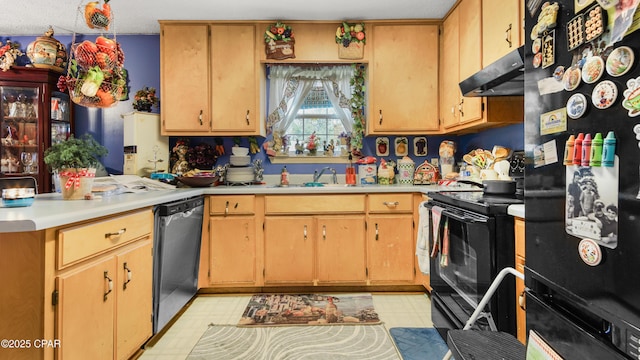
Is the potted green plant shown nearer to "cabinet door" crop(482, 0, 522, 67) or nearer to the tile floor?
the tile floor

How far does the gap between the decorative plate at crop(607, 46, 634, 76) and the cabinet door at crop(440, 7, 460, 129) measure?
7.02 feet

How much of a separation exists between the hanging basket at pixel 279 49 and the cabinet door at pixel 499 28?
160 centimetres

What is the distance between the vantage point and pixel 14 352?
3.87ft

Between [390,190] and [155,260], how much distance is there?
5.91 ft

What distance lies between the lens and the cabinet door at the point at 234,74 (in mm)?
3143

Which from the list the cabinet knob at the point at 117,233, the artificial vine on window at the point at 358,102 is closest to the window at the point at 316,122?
the artificial vine on window at the point at 358,102

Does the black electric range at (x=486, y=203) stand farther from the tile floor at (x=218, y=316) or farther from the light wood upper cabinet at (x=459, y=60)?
the tile floor at (x=218, y=316)

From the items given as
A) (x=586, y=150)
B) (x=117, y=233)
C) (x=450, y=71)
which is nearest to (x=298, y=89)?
(x=450, y=71)

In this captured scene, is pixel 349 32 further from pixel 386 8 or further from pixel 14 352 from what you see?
pixel 14 352

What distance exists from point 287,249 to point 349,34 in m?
2.00

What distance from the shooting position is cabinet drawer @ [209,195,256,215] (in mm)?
2842

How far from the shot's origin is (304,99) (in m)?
3.54

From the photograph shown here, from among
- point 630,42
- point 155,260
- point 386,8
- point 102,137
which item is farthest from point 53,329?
point 386,8

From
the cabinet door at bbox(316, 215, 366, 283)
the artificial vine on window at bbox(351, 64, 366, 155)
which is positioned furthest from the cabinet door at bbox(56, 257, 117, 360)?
the artificial vine on window at bbox(351, 64, 366, 155)
